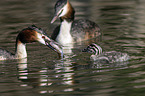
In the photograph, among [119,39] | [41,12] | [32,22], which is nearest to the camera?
[119,39]

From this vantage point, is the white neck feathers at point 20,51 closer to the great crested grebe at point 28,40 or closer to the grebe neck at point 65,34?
the great crested grebe at point 28,40

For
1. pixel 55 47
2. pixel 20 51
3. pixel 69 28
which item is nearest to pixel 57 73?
pixel 55 47

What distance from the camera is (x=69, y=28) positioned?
492 inches

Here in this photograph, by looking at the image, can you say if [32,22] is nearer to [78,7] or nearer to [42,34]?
[78,7]

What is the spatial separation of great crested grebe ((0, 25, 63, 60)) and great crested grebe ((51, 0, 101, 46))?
1981 mm

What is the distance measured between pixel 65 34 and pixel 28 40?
7.38 feet

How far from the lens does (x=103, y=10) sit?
51.2 ft

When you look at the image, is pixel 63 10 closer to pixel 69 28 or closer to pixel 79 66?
pixel 69 28

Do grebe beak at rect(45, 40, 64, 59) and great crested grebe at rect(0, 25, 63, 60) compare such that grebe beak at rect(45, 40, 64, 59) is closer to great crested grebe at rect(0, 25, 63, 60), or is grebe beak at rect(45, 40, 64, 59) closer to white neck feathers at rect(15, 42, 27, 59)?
great crested grebe at rect(0, 25, 63, 60)

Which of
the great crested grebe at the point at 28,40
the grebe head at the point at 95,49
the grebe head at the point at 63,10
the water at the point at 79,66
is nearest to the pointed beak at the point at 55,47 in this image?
the great crested grebe at the point at 28,40

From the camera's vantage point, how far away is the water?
26.1ft

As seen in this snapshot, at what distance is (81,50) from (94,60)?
0.99 metres

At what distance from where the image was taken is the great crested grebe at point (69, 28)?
12250 millimetres

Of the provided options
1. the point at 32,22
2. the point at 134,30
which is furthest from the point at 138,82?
the point at 32,22
